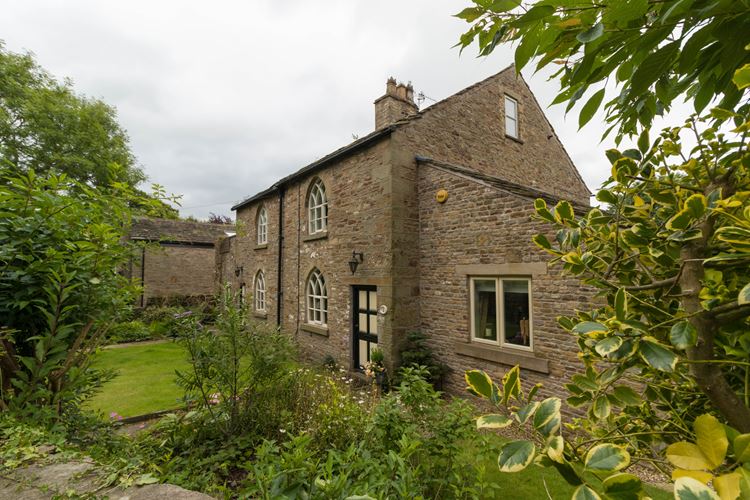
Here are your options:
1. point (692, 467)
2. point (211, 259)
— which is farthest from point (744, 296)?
point (211, 259)

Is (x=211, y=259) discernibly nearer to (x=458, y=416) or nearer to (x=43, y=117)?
(x=43, y=117)

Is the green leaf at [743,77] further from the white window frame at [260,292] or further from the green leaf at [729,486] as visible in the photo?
the white window frame at [260,292]

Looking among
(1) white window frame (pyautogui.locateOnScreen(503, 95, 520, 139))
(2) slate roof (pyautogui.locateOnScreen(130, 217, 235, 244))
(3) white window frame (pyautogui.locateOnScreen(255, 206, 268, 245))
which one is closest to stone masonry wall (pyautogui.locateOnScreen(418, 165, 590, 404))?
(1) white window frame (pyautogui.locateOnScreen(503, 95, 520, 139))

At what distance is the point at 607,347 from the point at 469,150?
10.2 metres

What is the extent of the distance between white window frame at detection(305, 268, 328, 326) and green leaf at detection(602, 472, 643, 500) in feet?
34.0

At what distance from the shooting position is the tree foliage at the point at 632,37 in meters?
1.05

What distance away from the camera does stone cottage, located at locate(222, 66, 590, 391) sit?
6.70m

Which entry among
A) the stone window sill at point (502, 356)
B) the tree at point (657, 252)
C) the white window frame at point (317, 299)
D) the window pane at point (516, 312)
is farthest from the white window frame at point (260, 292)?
the tree at point (657, 252)

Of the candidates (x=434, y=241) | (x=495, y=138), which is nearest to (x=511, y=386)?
(x=434, y=241)

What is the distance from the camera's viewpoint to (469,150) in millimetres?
10484

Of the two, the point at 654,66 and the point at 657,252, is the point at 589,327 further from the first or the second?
the point at 654,66

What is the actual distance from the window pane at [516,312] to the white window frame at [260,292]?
11.2 metres

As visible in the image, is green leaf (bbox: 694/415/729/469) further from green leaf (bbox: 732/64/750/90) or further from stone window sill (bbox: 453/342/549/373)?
stone window sill (bbox: 453/342/549/373)

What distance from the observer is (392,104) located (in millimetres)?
10312
